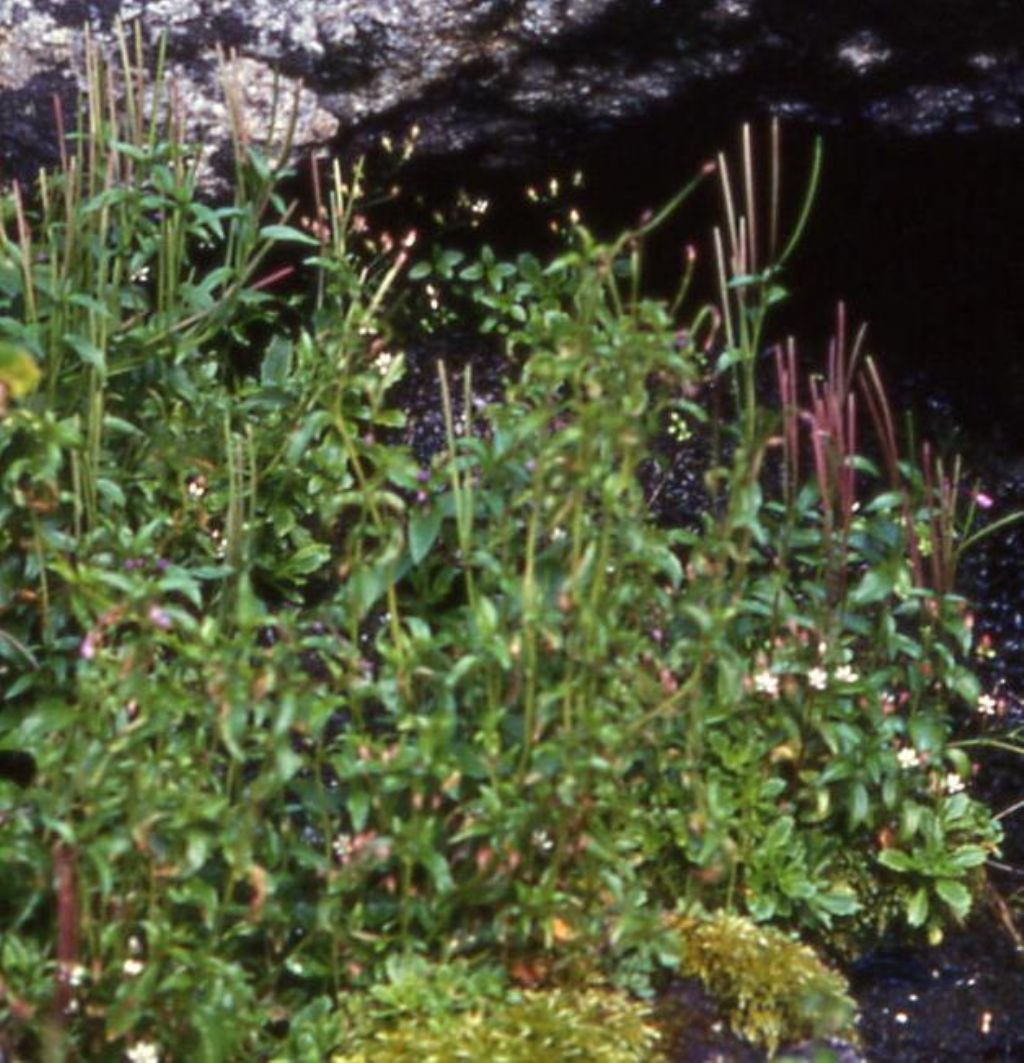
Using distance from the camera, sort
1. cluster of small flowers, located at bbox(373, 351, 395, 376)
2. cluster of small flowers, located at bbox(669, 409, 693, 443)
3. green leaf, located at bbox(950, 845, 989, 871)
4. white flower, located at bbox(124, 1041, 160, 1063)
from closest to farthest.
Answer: white flower, located at bbox(124, 1041, 160, 1063)
green leaf, located at bbox(950, 845, 989, 871)
cluster of small flowers, located at bbox(373, 351, 395, 376)
cluster of small flowers, located at bbox(669, 409, 693, 443)

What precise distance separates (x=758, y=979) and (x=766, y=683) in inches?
23.0

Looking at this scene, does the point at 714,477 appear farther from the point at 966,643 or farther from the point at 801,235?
the point at 801,235

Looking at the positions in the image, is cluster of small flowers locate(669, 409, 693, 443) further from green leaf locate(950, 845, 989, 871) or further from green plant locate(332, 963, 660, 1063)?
green plant locate(332, 963, 660, 1063)

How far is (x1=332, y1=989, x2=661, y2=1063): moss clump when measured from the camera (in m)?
3.67

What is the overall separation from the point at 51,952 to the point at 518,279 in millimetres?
2430

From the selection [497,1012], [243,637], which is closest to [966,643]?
[497,1012]

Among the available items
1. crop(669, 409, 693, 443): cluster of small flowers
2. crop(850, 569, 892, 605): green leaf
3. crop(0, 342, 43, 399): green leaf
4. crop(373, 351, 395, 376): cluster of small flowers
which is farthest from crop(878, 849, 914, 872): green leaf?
crop(0, 342, 43, 399): green leaf

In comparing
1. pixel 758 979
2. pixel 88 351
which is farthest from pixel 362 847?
pixel 88 351

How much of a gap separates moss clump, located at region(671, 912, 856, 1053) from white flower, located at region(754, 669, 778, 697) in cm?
45

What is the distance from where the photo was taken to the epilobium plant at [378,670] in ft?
11.9

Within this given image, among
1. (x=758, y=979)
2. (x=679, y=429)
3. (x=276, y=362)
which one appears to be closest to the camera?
(x=758, y=979)

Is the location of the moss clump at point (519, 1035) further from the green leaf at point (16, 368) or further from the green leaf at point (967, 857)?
the green leaf at point (16, 368)

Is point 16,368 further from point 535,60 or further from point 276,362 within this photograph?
point 535,60

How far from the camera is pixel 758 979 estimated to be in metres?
3.96
